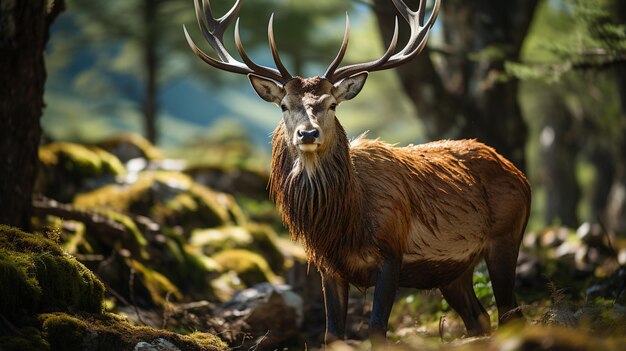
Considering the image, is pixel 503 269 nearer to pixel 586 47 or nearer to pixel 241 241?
pixel 586 47

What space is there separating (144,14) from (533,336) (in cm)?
2034

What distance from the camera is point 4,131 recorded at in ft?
23.9

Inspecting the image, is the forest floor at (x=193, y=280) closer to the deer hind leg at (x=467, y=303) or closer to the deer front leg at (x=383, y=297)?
the deer hind leg at (x=467, y=303)

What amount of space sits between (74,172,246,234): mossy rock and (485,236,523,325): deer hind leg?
15.6 ft

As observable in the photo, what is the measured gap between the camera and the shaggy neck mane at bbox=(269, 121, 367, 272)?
642 cm

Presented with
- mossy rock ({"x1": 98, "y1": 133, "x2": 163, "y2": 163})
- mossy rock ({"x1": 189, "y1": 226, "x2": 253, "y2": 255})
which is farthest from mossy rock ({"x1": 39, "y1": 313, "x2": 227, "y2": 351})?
mossy rock ({"x1": 98, "y1": 133, "x2": 163, "y2": 163})

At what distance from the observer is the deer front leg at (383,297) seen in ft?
20.2

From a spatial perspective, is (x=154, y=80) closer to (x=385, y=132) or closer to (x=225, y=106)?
(x=385, y=132)

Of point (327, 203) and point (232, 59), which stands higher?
point (232, 59)

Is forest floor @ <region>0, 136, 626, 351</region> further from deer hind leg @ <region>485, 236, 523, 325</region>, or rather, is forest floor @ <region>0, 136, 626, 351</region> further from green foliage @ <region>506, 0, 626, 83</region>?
green foliage @ <region>506, 0, 626, 83</region>

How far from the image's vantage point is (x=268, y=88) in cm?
669

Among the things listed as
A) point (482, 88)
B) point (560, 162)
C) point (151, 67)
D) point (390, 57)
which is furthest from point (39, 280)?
point (560, 162)

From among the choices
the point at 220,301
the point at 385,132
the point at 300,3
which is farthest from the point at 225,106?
the point at 220,301

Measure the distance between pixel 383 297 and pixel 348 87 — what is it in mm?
1745
